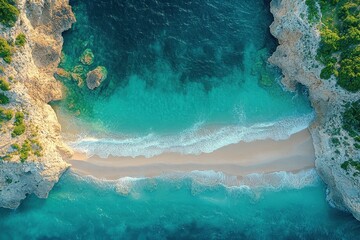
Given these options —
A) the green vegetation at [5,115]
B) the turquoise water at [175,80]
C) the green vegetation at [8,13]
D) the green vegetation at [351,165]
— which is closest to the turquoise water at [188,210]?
the turquoise water at [175,80]

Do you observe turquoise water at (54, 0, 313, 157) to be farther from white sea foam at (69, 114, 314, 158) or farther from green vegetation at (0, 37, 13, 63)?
green vegetation at (0, 37, 13, 63)

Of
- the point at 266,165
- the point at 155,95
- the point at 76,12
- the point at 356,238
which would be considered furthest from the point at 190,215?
the point at 76,12

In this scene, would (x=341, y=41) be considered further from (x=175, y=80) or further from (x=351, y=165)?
(x=175, y=80)

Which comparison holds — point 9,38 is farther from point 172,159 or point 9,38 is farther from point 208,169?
point 208,169

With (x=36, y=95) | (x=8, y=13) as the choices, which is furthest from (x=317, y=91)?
(x=8, y=13)

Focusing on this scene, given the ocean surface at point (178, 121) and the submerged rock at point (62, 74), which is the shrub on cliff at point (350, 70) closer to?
the ocean surface at point (178, 121)

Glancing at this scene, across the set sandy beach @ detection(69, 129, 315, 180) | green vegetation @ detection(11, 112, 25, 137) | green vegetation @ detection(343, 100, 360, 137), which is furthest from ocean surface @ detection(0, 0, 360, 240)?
green vegetation @ detection(11, 112, 25, 137)
